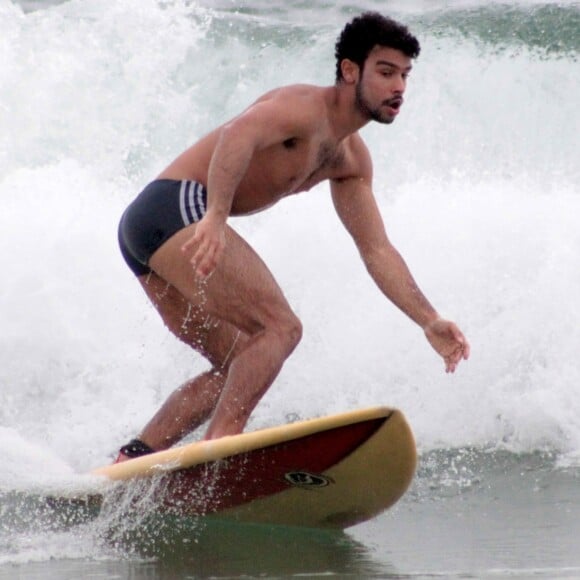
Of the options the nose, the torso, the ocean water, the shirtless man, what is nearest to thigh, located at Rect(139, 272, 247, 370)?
the shirtless man

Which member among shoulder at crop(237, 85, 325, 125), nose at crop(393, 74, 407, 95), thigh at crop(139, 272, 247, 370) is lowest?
thigh at crop(139, 272, 247, 370)

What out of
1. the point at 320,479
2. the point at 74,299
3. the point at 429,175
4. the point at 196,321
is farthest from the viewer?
the point at 429,175

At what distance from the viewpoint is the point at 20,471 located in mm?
5852

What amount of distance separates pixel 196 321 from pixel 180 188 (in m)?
0.55

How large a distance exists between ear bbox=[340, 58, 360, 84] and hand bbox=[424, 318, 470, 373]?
1.01 m

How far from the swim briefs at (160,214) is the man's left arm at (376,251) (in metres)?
0.62

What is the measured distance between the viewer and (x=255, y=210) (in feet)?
18.6

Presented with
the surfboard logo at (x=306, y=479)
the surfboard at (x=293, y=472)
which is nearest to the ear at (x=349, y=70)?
the surfboard at (x=293, y=472)

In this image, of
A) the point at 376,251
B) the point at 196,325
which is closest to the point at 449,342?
the point at 376,251

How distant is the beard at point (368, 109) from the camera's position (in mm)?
5285

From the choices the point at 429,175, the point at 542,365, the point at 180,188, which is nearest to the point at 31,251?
the point at 429,175

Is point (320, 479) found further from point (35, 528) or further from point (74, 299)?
point (74, 299)

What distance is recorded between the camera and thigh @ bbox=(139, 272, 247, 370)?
5.66 m

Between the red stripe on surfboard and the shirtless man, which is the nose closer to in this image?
the shirtless man
